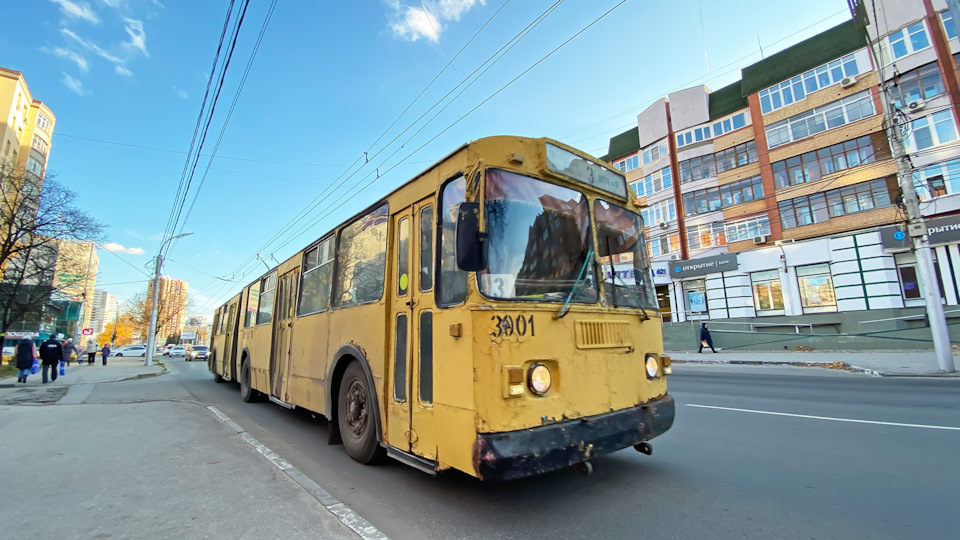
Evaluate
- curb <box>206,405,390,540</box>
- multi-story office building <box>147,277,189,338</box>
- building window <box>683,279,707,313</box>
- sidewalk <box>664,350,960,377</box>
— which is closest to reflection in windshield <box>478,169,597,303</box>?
curb <box>206,405,390,540</box>

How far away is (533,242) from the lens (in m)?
3.46

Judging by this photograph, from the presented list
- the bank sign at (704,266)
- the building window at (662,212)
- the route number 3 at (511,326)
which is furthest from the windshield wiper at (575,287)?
the building window at (662,212)

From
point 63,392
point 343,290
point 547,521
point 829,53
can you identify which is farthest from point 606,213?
point 829,53

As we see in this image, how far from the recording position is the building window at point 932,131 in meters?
20.6

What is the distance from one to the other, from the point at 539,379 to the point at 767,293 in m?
28.2

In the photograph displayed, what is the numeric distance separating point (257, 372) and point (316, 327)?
4009mm

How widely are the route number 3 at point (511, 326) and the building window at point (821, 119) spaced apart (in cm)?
3005

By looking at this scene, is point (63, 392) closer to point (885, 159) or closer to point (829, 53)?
point (885, 159)

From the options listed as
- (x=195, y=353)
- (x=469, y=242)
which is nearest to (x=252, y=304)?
(x=469, y=242)

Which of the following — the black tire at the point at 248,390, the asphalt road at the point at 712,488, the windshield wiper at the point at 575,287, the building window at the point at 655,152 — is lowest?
the asphalt road at the point at 712,488

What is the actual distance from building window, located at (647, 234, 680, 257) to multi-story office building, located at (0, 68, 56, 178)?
5236cm

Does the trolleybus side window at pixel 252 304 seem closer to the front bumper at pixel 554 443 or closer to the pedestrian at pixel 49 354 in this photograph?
the front bumper at pixel 554 443

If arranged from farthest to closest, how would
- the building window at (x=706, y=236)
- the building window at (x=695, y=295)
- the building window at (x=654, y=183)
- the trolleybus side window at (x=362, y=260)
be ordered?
the building window at (x=654, y=183) → the building window at (x=706, y=236) → the building window at (x=695, y=295) → the trolleybus side window at (x=362, y=260)

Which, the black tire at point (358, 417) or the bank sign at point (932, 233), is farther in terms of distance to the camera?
the bank sign at point (932, 233)
